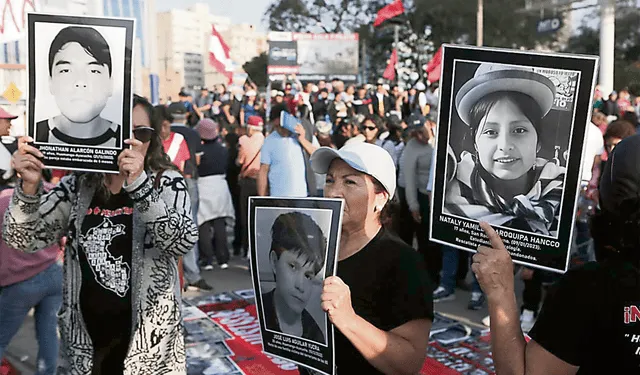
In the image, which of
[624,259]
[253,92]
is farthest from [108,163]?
[253,92]

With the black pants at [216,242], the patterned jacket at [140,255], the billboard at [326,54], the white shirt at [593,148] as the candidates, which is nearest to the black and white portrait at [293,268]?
the patterned jacket at [140,255]

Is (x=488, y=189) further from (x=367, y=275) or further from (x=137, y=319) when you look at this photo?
(x=137, y=319)

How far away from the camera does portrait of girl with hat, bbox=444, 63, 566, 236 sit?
1.90 m

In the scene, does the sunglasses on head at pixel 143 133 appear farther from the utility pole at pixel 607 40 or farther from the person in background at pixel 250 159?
the utility pole at pixel 607 40

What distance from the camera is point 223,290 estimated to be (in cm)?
716

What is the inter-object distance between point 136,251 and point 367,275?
3.00 feet

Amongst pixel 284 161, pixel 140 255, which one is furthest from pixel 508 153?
pixel 284 161

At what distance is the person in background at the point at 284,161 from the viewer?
22.1 feet

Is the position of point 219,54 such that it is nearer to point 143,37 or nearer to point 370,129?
point 143,37

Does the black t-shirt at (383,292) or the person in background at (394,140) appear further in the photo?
the person in background at (394,140)

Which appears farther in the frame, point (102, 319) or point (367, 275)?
point (102, 319)

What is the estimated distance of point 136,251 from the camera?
257cm

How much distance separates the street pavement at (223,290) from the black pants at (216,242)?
157 mm

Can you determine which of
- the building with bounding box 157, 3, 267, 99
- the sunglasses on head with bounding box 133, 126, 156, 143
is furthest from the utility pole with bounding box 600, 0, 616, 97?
the building with bounding box 157, 3, 267, 99
